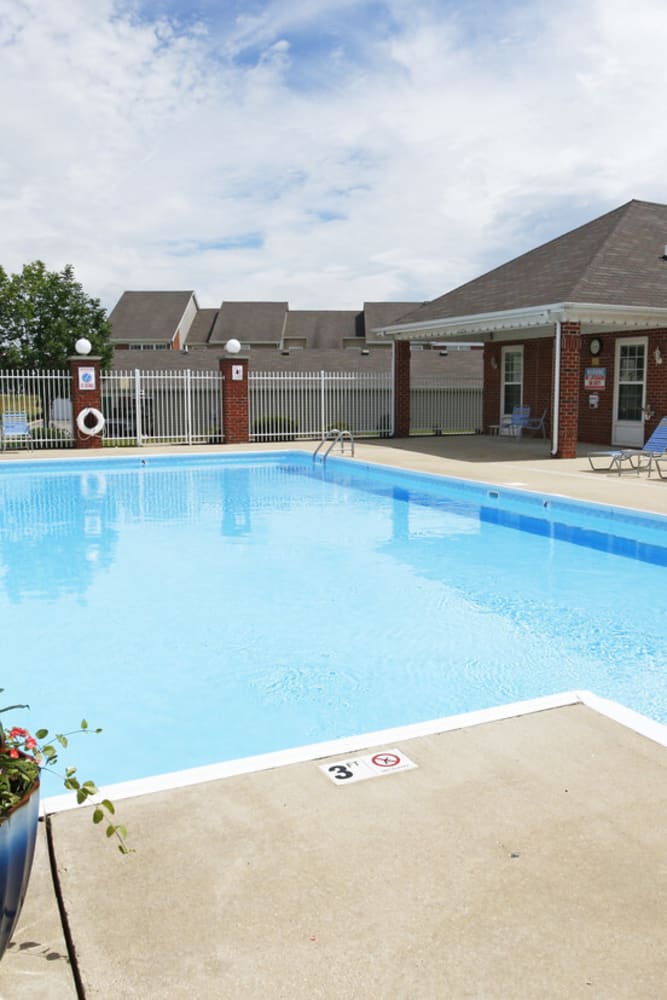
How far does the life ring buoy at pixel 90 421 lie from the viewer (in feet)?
68.7

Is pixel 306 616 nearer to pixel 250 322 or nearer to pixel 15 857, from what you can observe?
pixel 15 857

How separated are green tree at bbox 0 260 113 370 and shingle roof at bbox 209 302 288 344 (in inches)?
908

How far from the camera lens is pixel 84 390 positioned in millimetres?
20719

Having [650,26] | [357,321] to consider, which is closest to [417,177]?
[650,26]

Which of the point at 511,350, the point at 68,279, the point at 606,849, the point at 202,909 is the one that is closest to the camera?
the point at 202,909

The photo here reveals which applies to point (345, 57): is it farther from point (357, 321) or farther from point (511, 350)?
point (357, 321)

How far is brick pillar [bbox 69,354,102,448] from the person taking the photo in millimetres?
20578

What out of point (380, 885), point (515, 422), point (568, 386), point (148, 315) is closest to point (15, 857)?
point (380, 885)

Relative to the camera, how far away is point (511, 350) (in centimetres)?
2281

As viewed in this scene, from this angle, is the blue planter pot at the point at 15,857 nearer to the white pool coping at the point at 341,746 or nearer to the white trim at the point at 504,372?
the white pool coping at the point at 341,746

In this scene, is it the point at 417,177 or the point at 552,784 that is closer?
the point at 552,784

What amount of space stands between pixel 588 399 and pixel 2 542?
14190 mm

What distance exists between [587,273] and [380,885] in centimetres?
1624

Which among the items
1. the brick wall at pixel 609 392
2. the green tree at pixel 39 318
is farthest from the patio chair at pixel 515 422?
the green tree at pixel 39 318
